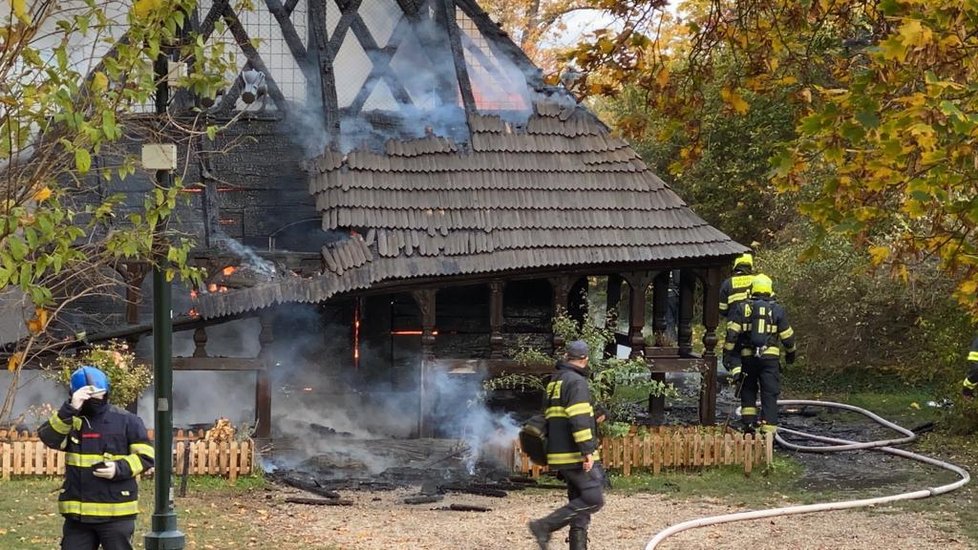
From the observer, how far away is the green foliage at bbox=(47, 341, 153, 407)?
16203 mm

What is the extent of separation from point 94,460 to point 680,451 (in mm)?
9958

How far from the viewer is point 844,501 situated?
48.2 feet

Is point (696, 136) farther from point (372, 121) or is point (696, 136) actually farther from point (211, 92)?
point (372, 121)

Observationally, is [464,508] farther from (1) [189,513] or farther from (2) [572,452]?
(2) [572,452]

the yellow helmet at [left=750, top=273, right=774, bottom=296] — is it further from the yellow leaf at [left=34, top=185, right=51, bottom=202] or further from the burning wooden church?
the yellow leaf at [left=34, top=185, right=51, bottom=202]

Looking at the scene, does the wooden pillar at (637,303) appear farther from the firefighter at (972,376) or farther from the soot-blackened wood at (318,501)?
the soot-blackened wood at (318,501)

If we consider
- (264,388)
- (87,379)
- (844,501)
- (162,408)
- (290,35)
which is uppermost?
(290,35)

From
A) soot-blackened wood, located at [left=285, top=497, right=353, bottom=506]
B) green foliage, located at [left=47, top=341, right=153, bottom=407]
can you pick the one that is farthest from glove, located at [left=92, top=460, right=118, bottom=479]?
green foliage, located at [left=47, top=341, right=153, bottom=407]

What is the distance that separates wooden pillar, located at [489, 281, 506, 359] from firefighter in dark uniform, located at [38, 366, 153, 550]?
32.6ft

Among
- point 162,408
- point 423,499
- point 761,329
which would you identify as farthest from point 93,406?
point 761,329

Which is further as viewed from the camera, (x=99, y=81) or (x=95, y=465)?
(x=95, y=465)

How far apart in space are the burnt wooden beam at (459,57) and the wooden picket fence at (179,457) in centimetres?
637

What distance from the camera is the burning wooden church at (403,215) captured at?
18.0 metres

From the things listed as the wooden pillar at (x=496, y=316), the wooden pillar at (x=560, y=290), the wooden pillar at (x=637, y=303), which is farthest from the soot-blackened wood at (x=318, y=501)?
the wooden pillar at (x=637, y=303)
